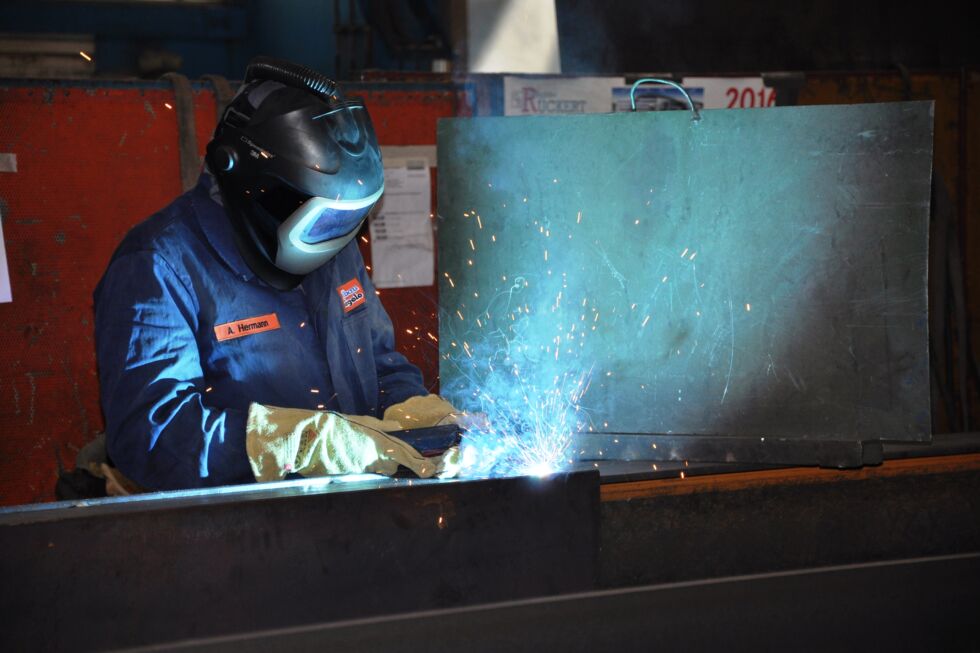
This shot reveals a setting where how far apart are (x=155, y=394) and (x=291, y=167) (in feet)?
1.58

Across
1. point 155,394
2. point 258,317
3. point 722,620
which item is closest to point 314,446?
point 155,394

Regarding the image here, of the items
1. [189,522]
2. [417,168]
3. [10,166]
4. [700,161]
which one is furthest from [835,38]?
[189,522]

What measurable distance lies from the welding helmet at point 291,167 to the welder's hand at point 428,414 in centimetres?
34

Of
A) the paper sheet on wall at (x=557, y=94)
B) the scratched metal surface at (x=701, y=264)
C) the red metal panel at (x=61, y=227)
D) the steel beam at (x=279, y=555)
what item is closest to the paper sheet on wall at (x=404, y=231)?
the paper sheet on wall at (x=557, y=94)

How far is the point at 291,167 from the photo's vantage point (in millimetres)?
1816

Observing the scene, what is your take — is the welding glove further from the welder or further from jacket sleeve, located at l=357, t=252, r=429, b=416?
jacket sleeve, located at l=357, t=252, r=429, b=416

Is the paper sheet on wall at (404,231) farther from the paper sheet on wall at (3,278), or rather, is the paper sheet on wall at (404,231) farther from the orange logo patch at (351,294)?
the orange logo patch at (351,294)

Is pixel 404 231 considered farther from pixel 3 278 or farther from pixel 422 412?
pixel 422 412

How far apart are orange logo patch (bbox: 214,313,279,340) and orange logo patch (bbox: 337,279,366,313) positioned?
162mm

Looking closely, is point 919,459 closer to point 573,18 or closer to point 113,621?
point 113,621

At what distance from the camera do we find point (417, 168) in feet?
11.4

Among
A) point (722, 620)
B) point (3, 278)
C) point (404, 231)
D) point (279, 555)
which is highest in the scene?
point (404, 231)

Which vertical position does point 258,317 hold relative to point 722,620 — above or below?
above

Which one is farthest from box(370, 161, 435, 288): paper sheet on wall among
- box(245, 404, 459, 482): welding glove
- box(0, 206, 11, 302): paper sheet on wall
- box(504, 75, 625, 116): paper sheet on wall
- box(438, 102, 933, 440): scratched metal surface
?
box(245, 404, 459, 482): welding glove
